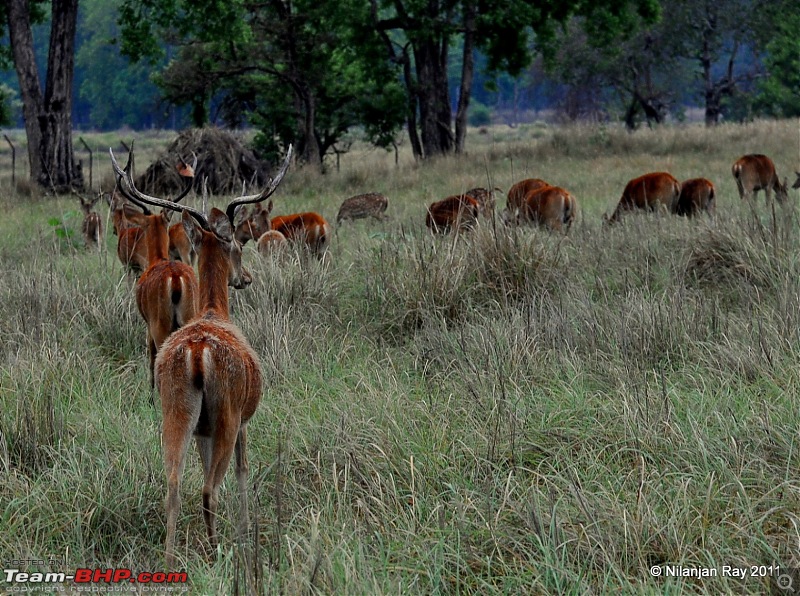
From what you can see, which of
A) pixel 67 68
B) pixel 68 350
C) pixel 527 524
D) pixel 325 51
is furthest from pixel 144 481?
pixel 325 51

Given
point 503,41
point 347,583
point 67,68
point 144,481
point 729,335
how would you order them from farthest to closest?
point 503,41 < point 67,68 < point 729,335 < point 144,481 < point 347,583

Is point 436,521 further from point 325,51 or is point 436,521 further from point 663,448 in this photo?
point 325,51

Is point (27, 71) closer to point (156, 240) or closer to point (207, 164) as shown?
point (207, 164)

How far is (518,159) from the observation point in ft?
71.2

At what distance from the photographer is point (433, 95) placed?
23.6 m

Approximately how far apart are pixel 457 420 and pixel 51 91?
1495 centimetres

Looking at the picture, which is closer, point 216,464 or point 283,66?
point 216,464

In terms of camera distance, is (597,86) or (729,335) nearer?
(729,335)

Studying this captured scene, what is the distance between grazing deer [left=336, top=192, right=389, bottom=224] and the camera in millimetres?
13086

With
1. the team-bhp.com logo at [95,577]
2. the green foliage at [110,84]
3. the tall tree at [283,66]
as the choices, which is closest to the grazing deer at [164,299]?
the team-bhp.com logo at [95,577]

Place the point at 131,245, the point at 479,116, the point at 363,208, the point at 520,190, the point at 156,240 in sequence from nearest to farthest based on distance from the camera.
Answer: the point at 156,240 → the point at 131,245 → the point at 520,190 → the point at 363,208 → the point at 479,116

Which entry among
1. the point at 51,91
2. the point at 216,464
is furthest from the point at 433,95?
the point at 216,464

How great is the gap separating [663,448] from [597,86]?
Answer: 143ft

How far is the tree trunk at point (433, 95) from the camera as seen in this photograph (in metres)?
23.5
